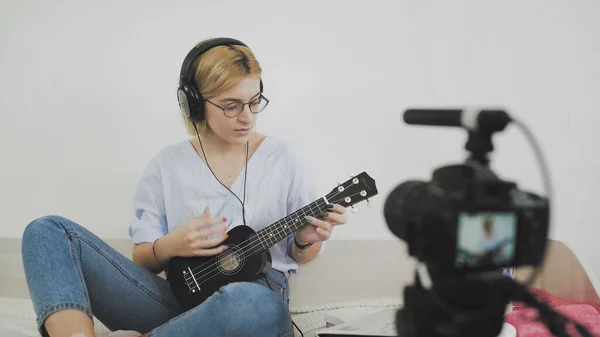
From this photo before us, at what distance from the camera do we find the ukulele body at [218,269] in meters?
1.54

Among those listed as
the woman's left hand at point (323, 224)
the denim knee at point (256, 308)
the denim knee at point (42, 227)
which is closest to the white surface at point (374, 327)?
the denim knee at point (256, 308)

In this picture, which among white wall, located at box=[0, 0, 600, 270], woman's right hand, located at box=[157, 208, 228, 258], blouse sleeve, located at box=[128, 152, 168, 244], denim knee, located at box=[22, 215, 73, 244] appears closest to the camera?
denim knee, located at box=[22, 215, 73, 244]

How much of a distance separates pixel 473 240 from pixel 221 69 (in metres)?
0.98

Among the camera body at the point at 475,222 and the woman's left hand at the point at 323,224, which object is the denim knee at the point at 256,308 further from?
the camera body at the point at 475,222

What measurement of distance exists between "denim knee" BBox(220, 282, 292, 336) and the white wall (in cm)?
60

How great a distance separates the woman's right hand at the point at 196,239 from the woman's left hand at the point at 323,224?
18 cm

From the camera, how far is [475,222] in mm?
674

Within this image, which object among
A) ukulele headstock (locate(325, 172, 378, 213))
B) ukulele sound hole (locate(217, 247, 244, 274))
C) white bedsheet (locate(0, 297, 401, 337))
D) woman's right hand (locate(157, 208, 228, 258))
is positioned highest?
ukulele headstock (locate(325, 172, 378, 213))

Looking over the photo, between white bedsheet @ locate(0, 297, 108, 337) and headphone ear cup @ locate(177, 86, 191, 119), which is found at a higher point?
headphone ear cup @ locate(177, 86, 191, 119)

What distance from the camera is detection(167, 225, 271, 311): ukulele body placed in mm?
1536

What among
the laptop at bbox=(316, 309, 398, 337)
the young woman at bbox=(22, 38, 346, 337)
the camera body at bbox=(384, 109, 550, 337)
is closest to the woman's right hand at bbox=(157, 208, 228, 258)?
the young woman at bbox=(22, 38, 346, 337)

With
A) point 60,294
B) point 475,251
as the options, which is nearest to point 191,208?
point 60,294

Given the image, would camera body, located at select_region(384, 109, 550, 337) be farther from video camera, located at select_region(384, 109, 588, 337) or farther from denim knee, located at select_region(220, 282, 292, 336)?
denim knee, located at select_region(220, 282, 292, 336)

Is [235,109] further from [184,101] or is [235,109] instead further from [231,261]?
[231,261]
